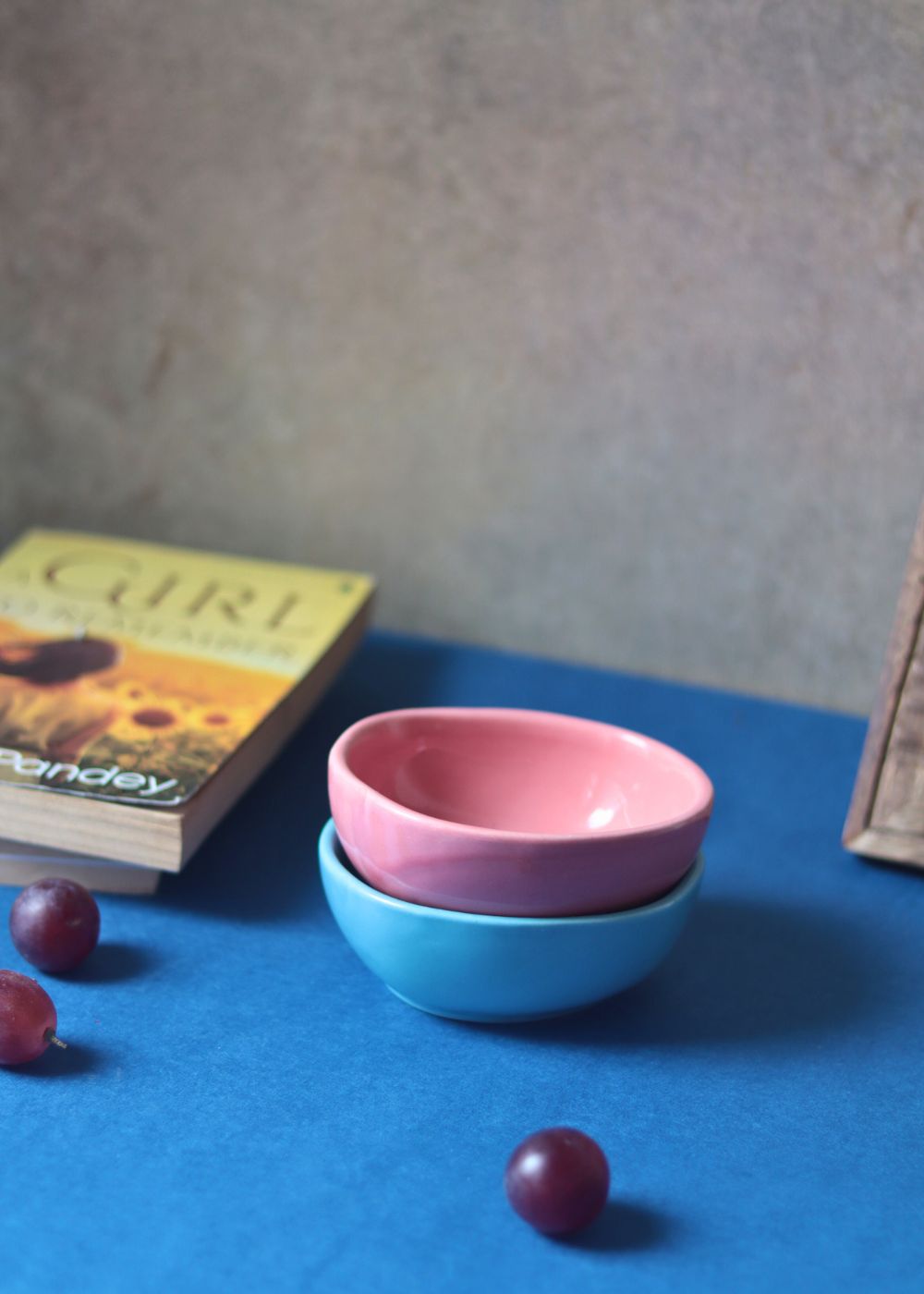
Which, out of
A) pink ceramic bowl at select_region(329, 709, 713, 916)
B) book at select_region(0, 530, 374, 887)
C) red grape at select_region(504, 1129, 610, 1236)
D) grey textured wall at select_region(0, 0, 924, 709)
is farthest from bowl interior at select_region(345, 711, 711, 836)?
grey textured wall at select_region(0, 0, 924, 709)

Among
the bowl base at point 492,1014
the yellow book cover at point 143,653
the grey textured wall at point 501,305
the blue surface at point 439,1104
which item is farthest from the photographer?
the grey textured wall at point 501,305

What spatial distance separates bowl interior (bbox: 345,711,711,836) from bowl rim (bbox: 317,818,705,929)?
6 centimetres

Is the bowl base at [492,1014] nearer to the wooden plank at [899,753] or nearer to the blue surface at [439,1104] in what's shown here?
the blue surface at [439,1104]

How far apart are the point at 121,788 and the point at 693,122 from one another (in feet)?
1.86

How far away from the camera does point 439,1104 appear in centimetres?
56

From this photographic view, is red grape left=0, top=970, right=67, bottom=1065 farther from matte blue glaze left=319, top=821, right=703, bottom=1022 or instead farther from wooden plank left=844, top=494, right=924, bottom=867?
wooden plank left=844, top=494, right=924, bottom=867

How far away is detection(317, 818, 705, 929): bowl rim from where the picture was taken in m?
0.57

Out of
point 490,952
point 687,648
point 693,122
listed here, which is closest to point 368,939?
point 490,952

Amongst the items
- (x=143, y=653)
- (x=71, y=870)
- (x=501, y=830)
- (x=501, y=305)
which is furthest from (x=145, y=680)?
(x=501, y=305)

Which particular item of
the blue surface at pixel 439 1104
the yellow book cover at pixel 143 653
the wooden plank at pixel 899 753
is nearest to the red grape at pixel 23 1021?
the blue surface at pixel 439 1104

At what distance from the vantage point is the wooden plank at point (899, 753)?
29.4 inches

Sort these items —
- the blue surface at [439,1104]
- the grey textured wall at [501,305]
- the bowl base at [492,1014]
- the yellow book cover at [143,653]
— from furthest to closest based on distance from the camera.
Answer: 1. the grey textured wall at [501,305]
2. the yellow book cover at [143,653]
3. the bowl base at [492,1014]
4. the blue surface at [439,1104]

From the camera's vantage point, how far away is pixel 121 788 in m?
0.68

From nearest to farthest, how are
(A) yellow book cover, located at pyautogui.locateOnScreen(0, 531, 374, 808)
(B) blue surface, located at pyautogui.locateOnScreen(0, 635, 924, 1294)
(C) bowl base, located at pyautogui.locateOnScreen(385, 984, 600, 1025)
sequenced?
(B) blue surface, located at pyautogui.locateOnScreen(0, 635, 924, 1294), (C) bowl base, located at pyautogui.locateOnScreen(385, 984, 600, 1025), (A) yellow book cover, located at pyautogui.locateOnScreen(0, 531, 374, 808)
